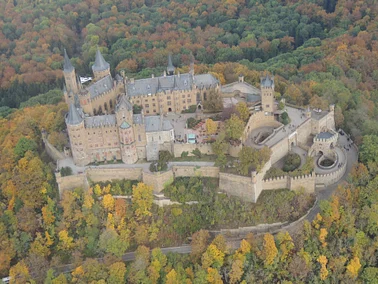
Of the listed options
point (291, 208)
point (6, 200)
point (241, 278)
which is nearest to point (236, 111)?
point (291, 208)

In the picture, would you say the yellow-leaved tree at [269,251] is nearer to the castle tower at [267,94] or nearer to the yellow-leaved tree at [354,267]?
the yellow-leaved tree at [354,267]

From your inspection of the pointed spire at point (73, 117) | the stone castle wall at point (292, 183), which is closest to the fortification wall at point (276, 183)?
the stone castle wall at point (292, 183)

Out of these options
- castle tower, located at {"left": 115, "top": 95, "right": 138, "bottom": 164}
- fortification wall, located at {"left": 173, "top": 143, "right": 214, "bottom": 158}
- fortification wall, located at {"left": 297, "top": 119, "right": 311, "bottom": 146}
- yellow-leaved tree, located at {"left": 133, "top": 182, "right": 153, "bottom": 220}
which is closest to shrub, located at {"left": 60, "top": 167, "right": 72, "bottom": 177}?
castle tower, located at {"left": 115, "top": 95, "right": 138, "bottom": 164}

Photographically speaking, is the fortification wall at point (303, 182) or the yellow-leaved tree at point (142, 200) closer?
the fortification wall at point (303, 182)

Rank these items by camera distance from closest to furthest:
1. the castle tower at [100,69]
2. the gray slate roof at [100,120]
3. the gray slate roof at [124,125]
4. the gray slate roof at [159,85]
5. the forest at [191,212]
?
the forest at [191,212]
the gray slate roof at [124,125]
the gray slate roof at [100,120]
the gray slate roof at [159,85]
the castle tower at [100,69]

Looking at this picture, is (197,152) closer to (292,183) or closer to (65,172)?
(292,183)

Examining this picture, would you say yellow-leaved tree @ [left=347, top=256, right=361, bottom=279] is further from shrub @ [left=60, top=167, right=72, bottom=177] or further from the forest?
shrub @ [left=60, top=167, right=72, bottom=177]
